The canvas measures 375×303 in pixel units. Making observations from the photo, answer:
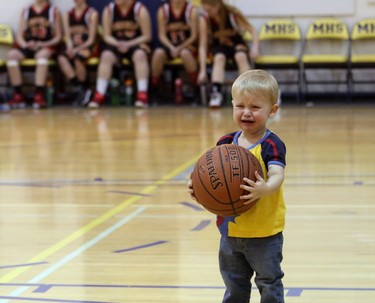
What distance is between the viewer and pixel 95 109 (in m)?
13.5

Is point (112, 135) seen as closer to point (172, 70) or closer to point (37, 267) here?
point (172, 70)

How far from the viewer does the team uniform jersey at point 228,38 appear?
43.7 ft

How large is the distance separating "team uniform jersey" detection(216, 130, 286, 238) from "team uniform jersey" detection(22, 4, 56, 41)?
37.0ft

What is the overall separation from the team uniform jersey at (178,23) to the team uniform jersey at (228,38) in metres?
0.37

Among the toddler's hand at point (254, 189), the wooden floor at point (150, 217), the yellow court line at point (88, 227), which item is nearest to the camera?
the toddler's hand at point (254, 189)

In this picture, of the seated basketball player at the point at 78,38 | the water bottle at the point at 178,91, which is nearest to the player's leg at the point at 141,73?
the water bottle at the point at 178,91

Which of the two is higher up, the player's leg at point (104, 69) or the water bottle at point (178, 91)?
the player's leg at point (104, 69)

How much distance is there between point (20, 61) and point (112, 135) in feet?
15.5

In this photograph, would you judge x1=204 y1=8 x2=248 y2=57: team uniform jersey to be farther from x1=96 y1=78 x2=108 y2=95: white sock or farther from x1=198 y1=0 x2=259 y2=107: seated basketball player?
x1=96 y1=78 x2=108 y2=95: white sock

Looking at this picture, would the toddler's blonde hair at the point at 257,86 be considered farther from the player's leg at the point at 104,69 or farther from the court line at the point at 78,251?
the player's leg at the point at 104,69

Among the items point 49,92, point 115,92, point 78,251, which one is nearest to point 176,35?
point 115,92

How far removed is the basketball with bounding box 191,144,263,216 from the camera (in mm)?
2979

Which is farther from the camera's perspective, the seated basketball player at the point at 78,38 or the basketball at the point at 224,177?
the seated basketball player at the point at 78,38

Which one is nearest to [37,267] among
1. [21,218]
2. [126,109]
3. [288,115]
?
[21,218]
